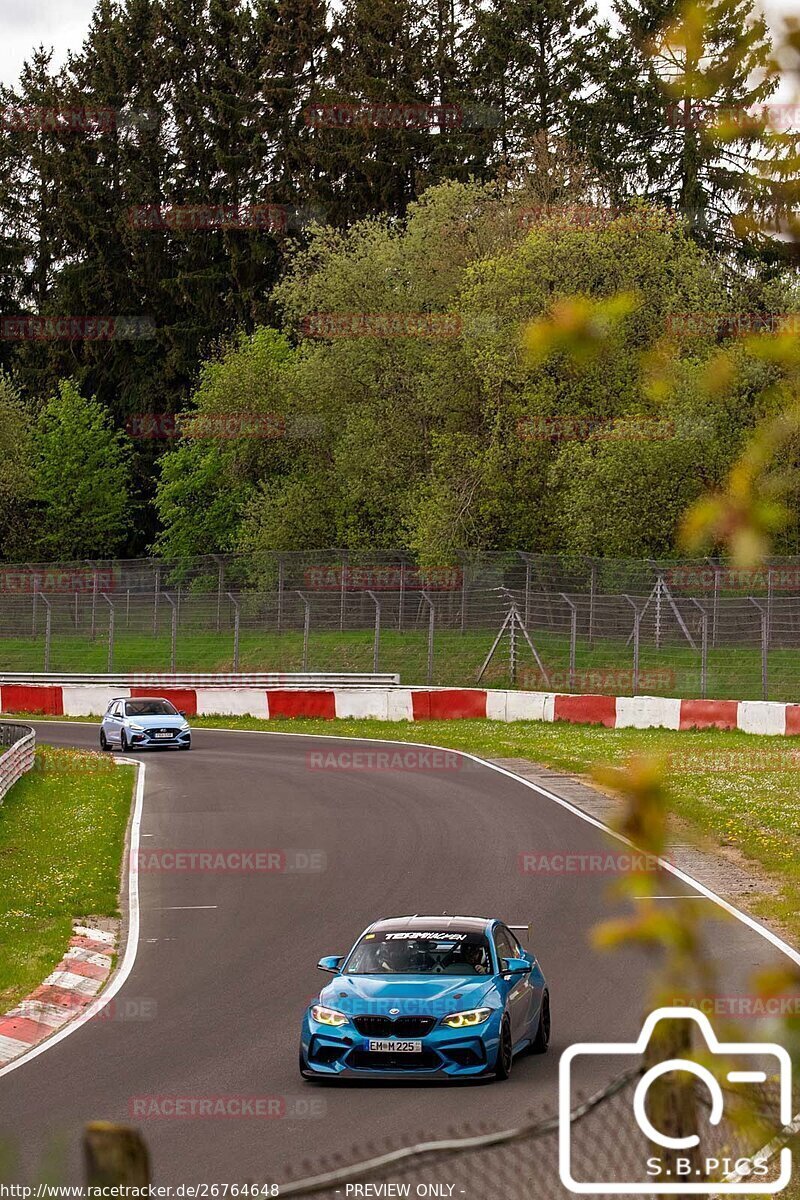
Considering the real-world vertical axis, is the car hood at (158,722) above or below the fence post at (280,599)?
below

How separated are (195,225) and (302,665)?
128 ft

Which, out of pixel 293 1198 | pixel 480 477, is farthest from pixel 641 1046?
pixel 480 477

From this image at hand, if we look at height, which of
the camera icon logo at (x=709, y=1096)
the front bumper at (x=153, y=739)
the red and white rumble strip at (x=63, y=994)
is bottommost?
the front bumper at (x=153, y=739)

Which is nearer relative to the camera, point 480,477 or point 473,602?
point 473,602

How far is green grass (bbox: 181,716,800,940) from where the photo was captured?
24.2 m

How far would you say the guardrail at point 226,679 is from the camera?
51.3 meters

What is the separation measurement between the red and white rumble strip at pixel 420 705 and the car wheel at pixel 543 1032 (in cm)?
2540

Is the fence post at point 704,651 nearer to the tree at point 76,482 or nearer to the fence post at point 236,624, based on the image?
the fence post at point 236,624

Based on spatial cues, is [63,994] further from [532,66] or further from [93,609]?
[532,66]

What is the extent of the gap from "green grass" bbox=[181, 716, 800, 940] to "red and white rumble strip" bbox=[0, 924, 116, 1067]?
5721 mm

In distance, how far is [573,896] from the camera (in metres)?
20.0

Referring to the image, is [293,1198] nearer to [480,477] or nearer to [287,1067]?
[287,1067]

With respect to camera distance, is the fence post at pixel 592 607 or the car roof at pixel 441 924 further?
the fence post at pixel 592 607

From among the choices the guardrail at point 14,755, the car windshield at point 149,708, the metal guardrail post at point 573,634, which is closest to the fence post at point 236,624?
the car windshield at point 149,708
